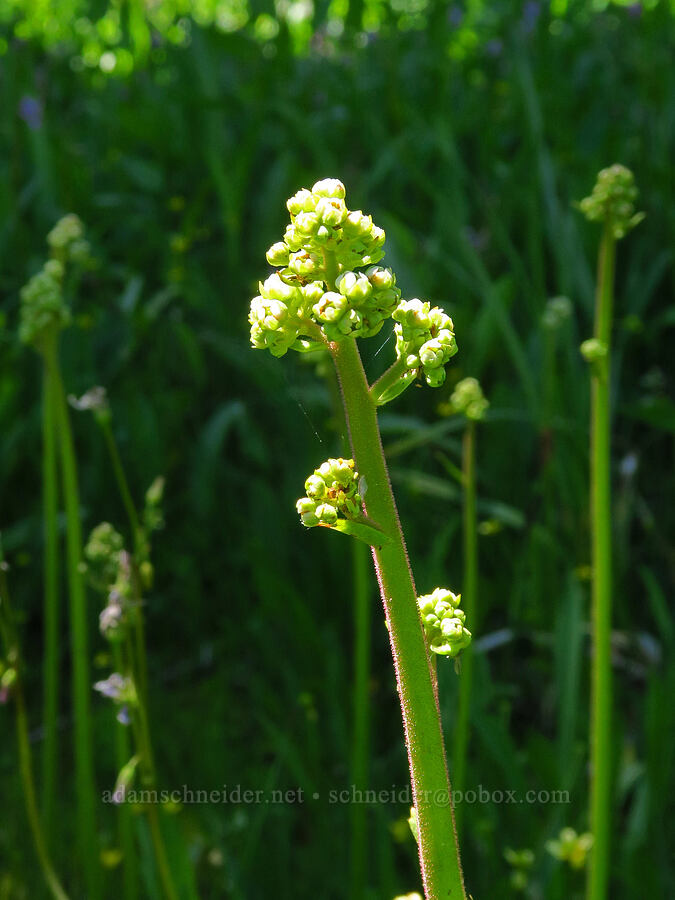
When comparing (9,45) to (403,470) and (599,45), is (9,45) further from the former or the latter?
(403,470)

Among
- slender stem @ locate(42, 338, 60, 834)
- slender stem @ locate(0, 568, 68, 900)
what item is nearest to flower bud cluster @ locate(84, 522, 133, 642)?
slender stem @ locate(0, 568, 68, 900)

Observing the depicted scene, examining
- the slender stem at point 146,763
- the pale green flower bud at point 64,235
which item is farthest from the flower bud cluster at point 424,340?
the pale green flower bud at point 64,235

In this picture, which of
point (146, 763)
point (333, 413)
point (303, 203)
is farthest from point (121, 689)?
point (333, 413)

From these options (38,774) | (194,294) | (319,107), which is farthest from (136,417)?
(319,107)

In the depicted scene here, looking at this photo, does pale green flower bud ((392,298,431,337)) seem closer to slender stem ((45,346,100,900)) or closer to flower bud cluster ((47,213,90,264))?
slender stem ((45,346,100,900))

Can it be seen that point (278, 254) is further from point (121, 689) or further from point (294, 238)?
point (121, 689)

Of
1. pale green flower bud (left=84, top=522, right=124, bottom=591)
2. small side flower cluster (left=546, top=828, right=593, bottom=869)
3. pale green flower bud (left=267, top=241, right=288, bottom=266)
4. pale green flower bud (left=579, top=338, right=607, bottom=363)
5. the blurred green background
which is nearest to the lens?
pale green flower bud (left=267, top=241, right=288, bottom=266)

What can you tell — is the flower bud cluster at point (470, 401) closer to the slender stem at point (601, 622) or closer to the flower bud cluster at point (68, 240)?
the slender stem at point (601, 622)
